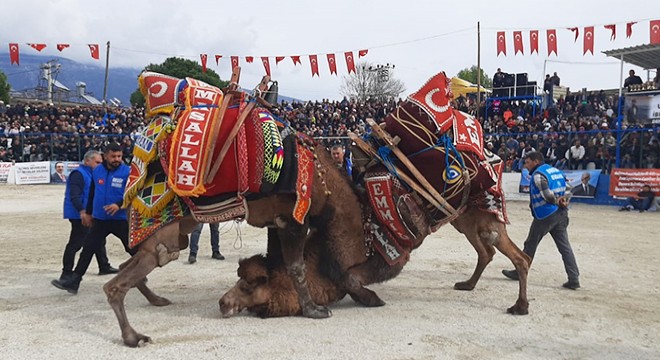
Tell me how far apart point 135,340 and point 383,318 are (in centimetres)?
231

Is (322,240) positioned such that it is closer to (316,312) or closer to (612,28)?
(316,312)

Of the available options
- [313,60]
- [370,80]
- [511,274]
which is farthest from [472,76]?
[511,274]

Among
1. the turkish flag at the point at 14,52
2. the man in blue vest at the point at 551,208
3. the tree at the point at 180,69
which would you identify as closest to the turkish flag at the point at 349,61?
the turkish flag at the point at 14,52

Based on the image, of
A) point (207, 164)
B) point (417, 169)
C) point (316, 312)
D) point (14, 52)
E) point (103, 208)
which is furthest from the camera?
point (14, 52)

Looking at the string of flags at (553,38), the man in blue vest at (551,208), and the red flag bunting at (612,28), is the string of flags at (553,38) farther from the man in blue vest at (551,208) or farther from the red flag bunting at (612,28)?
the man in blue vest at (551,208)

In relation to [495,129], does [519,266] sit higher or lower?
lower

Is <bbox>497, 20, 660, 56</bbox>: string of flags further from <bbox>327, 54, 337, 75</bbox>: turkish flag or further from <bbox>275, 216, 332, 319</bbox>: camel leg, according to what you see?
<bbox>275, 216, 332, 319</bbox>: camel leg

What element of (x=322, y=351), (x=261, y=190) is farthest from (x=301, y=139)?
(x=322, y=351)

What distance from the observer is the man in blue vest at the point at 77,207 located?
257 inches

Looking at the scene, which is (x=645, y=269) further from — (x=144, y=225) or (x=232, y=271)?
(x=144, y=225)

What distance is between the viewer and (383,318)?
5.25 metres

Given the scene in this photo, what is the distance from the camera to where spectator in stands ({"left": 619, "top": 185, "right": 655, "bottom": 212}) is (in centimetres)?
1478

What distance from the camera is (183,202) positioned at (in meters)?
4.77

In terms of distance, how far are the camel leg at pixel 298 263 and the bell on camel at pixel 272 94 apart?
1.24 m
